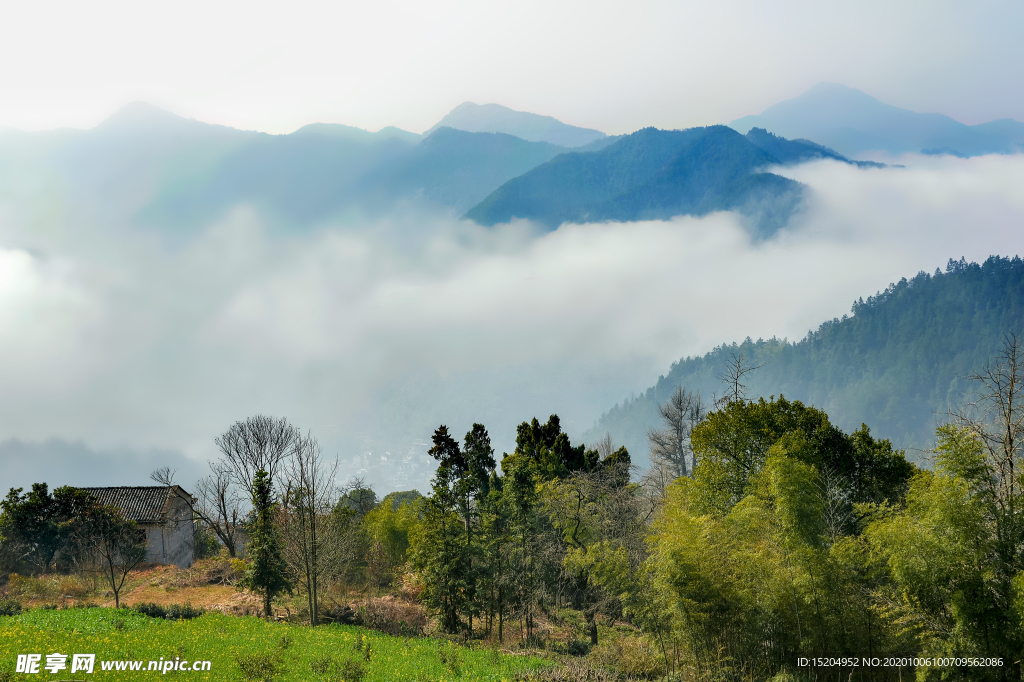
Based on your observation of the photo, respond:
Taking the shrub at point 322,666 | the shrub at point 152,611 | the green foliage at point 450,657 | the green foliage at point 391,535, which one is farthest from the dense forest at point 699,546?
the shrub at point 322,666

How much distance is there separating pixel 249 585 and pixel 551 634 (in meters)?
17.5

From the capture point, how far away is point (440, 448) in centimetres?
4975

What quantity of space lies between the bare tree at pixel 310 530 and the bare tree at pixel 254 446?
16.1 meters

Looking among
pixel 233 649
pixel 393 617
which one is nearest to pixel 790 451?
pixel 393 617

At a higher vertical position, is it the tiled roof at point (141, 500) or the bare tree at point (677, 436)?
the bare tree at point (677, 436)

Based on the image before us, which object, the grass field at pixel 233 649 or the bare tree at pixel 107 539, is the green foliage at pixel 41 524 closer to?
the bare tree at pixel 107 539

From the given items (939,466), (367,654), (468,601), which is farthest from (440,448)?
(939,466)

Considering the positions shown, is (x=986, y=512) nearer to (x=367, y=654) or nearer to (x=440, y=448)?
(x=367, y=654)

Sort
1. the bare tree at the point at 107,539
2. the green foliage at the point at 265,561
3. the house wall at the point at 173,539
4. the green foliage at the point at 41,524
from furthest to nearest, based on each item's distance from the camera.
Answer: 1. the house wall at the point at 173,539
2. the green foliage at the point at 41,524
3. the bare tree at the point at 107,539
4. the green foliage at the point at 265,561

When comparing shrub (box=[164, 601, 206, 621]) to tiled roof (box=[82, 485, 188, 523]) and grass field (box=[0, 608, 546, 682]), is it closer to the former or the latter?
grass field (box=[0, 608, 546, 682])

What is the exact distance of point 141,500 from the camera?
2117 inches

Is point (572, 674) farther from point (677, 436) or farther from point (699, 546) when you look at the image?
point (677, 436)

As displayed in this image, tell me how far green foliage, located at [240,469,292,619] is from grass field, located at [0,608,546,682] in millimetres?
3628

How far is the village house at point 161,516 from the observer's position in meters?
51.0
